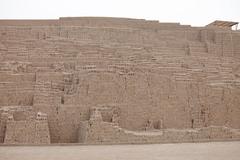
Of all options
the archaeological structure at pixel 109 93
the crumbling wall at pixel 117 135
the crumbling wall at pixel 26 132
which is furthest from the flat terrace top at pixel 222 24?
the crumbling wall at pixel 26 132

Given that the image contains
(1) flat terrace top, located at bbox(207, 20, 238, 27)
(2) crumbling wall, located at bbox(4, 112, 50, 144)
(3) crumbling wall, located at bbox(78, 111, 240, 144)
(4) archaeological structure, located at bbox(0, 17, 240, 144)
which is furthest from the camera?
(1) flat terrace top, located at bbox(207, 20, 238, 27)

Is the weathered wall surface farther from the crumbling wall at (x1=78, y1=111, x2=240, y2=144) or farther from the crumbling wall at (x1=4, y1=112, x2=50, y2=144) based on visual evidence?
the crumbling wall at (x1=78, y1=111, x2=240, y2=144)

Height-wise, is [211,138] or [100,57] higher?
[100,57]

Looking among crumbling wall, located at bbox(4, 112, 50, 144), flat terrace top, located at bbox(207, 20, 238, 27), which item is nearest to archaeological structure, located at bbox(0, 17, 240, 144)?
crumbling wall, located at bbox(4, 112, 50, 144)

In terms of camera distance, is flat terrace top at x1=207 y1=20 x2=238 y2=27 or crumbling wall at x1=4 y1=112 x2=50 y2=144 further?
flat terrace top at x1=207 y1=20 x2=238 y2=27

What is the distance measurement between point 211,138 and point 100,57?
7366 millimetres

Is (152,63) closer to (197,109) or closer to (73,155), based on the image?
(197,109)

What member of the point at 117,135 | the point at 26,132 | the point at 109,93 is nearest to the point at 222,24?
the point at 109,93

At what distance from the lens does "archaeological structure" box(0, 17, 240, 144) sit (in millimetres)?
15539

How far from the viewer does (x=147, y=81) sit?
18.2 m

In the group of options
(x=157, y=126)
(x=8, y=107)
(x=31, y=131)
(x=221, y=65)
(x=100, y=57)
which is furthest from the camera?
(x=221, y=65)

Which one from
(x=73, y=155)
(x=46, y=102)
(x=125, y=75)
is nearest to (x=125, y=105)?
(x=125, y=75)

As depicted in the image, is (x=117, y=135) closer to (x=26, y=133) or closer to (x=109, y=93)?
(x=109, y=93)

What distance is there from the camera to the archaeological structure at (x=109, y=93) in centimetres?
1554
